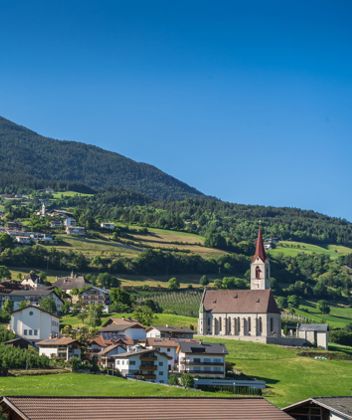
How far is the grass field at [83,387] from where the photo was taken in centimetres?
6381

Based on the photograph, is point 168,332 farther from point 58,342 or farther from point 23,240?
point 23,240

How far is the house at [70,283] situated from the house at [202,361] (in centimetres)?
4917

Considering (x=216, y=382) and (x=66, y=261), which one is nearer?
(x=216, y=382)

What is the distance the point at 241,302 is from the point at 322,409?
299 ft

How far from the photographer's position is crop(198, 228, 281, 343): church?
125 metres

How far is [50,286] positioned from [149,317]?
2876cm

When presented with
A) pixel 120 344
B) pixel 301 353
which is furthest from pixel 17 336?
pixel 301 353

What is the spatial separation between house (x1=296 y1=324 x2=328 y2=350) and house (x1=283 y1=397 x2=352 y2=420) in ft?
256

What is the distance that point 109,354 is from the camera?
88.4 meters

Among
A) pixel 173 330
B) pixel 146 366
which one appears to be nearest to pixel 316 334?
pixel 173 330

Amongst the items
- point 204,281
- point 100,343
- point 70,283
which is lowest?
point 100,343

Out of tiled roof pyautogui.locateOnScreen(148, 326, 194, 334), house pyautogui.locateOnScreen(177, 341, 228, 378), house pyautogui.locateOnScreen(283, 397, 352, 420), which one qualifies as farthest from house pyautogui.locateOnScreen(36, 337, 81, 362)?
house pyautogui.locateOnScreen(283, 397, 352, 420)

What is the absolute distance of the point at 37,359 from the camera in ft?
269

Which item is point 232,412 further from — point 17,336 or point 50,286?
point 50,286
